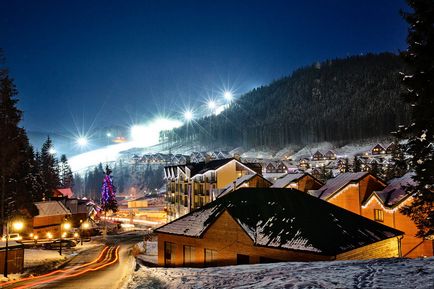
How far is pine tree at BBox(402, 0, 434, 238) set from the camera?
19.7 meters

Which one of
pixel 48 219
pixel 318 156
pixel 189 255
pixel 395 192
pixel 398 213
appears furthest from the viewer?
pixel 318 156

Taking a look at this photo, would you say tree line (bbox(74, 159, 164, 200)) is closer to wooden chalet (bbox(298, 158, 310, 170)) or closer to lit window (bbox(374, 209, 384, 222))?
wooden chalet (bbox(298, 158, 310, 170))

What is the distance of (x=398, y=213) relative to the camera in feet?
99.5

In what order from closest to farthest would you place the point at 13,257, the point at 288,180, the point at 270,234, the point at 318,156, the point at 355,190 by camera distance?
the point at 270,234 → the point at 13,257 → the point at 355,190 → the point at 288,180 → the point at 318,156

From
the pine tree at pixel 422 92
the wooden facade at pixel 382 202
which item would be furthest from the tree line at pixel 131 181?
the pine tree at pixel 422 92

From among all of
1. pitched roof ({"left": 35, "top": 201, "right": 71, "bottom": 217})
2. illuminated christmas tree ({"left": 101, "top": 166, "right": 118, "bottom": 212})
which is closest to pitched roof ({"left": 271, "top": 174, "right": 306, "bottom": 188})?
pitched roof ({"left": 35, "top": 201, "right": 71, "bottom": 217})

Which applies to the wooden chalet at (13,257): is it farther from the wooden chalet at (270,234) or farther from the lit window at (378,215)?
the lit window at (378,215)

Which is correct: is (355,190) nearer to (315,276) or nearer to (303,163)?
(315,276)

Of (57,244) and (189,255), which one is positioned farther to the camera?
(57,244)

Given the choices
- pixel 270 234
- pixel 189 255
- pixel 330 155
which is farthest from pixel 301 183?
pixel 330 155

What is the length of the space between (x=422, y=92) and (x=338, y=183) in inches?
793

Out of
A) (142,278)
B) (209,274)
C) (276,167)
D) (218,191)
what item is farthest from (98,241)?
(276,167)

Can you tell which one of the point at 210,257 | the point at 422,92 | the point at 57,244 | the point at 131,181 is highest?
the point at 422,92

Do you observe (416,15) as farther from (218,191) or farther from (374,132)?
(374,132)
